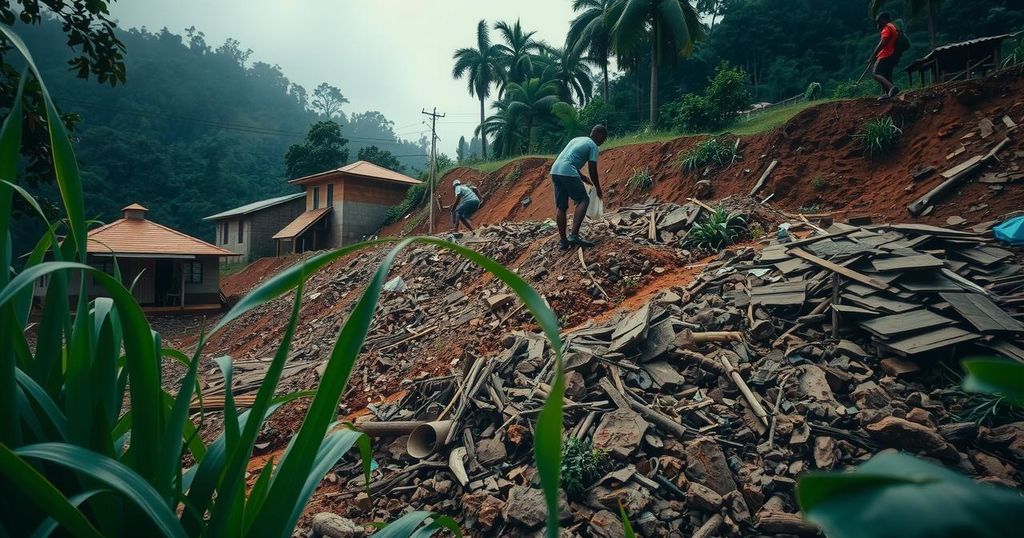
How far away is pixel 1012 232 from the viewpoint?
575 cm

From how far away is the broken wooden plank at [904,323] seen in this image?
14.4 ft

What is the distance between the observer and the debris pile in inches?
135

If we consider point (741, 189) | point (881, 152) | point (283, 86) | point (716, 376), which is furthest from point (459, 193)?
point (283, 86)

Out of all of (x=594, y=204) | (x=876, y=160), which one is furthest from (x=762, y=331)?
(x=876, y=160)

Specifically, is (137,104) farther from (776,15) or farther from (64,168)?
(64,168)

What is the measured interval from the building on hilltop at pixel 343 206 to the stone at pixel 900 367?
2390 cm

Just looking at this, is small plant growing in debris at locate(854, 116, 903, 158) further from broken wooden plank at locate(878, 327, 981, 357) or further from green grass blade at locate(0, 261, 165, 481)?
green grass blade at locate(0, 261, 165, 481)

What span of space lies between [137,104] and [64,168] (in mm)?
68731

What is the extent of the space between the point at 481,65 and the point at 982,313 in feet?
129

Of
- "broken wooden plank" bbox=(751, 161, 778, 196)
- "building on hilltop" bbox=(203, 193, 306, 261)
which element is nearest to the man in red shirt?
"broken wooden plank" bbox=(751, 161, 778, 196)

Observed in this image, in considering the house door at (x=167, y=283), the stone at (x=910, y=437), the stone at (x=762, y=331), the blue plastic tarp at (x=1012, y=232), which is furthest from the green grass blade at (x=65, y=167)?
the house door at (x=167, y=283)

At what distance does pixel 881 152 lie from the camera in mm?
10773

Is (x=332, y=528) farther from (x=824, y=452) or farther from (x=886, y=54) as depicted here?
(x=886, y=54)

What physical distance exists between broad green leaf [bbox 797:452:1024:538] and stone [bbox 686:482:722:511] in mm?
3395
